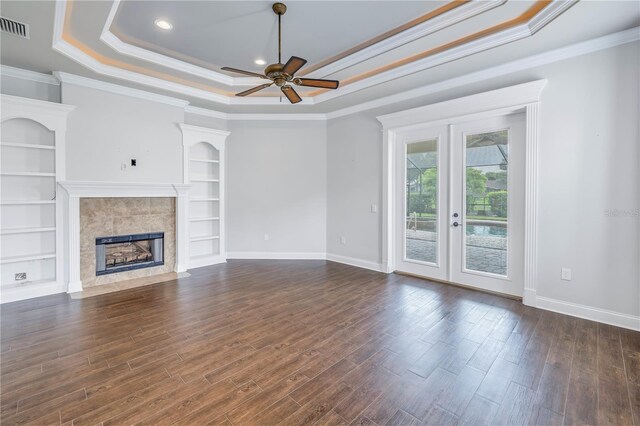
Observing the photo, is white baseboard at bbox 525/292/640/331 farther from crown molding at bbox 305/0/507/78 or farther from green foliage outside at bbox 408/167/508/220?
crown molding at bbox 305/0/507/78

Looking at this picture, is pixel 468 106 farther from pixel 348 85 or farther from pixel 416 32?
pixel 348 85

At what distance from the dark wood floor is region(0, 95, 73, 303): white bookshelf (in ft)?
1.62

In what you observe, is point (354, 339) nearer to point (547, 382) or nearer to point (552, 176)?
point (547, 382)

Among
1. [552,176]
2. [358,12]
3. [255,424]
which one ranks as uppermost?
[358,12]

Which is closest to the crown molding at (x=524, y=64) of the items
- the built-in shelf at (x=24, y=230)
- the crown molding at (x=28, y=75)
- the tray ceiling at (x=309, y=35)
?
the tray ceiling at (x=309, y=35)

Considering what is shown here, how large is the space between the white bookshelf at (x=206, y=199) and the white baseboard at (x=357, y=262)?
2.17 metres

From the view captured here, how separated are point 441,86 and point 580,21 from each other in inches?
64.9

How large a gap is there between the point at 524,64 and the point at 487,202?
172 centimetres

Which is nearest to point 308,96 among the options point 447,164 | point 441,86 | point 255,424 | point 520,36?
point 441,86

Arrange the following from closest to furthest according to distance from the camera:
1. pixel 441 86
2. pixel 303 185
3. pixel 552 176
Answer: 1. pixel 552 176
2. pixel 441 86
3. pixel 303 185

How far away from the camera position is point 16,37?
10.0 feet

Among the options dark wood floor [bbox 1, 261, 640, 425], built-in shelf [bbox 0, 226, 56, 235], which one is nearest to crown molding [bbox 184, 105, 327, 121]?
built-in shelf [bbox 0, 226, 56, 235]

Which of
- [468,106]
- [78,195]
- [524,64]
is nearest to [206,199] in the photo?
[78,195]

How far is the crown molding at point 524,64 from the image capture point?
296 cm
